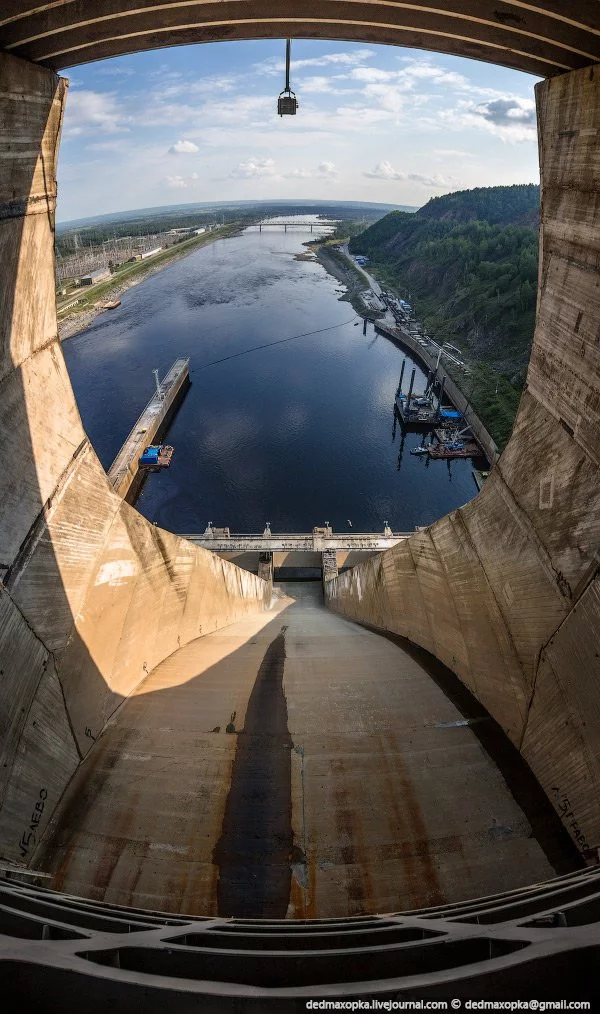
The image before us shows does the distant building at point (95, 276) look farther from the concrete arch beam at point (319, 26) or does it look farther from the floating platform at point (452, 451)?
the concrete arch beam at point (319, 26)

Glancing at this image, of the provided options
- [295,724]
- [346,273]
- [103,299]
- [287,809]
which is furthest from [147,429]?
[346,273]

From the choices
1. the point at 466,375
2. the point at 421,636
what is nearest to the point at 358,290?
the point at 466,375

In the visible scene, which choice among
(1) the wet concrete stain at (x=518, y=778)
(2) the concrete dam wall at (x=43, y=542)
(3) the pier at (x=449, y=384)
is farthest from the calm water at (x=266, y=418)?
(2) the concrete dam wall at (x=43, y=542)

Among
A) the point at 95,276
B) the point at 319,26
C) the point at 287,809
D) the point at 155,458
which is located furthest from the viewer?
the point at 95,276

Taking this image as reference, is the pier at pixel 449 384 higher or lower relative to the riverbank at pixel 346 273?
lower

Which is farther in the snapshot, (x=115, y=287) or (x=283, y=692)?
(x=115, y=287)

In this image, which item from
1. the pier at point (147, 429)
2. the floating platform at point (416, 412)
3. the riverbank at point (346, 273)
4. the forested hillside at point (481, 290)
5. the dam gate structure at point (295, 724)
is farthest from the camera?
the riverbank at point (346, 273)

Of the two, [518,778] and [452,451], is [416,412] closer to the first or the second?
[452,451]
